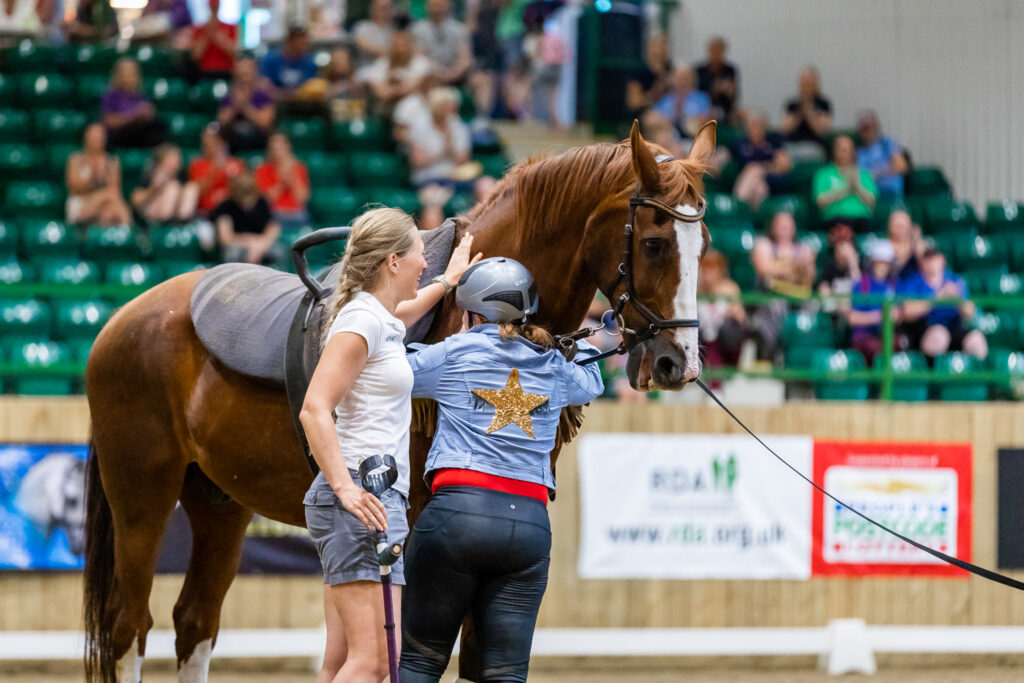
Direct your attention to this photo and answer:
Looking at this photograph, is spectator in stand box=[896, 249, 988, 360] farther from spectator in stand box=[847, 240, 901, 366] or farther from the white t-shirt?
the white t-shirt

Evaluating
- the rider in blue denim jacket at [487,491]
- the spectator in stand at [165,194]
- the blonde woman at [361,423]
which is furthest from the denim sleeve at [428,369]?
the spectator in stand at [165,194]

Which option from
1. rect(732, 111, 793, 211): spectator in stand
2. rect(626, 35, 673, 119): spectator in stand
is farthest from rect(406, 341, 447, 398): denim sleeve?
rect(626, 35, 673, 119): spectator in stand

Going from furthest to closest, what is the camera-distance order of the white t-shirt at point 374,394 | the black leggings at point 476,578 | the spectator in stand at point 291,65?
the spectator in stand at point 291,65, the black leggings at point 476,578, the white t-shirt at point 374,394

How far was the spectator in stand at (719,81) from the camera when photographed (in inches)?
478

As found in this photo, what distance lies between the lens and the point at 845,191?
10414 mm

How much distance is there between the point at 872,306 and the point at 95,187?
5764mm

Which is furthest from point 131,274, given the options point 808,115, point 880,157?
point 880,157

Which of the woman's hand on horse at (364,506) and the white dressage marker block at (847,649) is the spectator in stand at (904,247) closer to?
the white dressage marker block at (847,649)

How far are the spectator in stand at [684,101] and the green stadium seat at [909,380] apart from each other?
4.07m

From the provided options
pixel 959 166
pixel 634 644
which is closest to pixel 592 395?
pixel 634 644

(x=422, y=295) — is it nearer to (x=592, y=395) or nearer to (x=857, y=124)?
(x=592, y=395)

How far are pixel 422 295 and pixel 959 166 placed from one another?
9776mm

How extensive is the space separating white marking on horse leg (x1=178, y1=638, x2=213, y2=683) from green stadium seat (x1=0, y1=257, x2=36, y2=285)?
410cm

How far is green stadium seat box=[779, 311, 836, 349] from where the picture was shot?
27.4 feet
